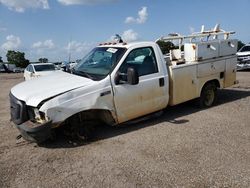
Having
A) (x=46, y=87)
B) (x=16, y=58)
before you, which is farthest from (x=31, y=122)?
(x=16, y=58)

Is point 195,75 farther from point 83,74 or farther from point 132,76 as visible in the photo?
point 83,74

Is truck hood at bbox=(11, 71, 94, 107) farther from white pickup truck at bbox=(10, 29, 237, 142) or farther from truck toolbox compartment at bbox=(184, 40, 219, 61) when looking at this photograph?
→ truck toolbox compartment at bbox=(184, 40, 219, 61)

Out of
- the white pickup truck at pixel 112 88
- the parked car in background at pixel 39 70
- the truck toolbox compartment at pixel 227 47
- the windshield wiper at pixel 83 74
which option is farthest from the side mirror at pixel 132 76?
the parked car in background at pixel 39 70

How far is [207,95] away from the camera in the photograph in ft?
28.1

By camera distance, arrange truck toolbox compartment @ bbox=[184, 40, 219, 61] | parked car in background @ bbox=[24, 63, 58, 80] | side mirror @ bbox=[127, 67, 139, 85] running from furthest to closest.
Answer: parked car in background @ bbox=[24, 63, 58, 80], truck toolbox compartment @ bbox=[184, 40, 219, 61], side mirror @ bbox=[127, 67, 139, 85]

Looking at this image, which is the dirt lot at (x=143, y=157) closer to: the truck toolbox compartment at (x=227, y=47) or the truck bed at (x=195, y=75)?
the truck bed at (x=195, y=75)

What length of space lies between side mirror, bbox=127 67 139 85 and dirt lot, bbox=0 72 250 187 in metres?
1.10

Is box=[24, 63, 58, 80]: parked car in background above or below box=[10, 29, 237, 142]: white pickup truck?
below

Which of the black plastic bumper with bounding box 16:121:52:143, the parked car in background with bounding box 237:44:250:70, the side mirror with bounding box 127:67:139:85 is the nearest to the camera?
the black plastic bumper with bounding box 16:121:52:143

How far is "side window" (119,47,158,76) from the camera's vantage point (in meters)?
6.54

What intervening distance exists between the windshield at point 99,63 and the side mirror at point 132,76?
44 cm

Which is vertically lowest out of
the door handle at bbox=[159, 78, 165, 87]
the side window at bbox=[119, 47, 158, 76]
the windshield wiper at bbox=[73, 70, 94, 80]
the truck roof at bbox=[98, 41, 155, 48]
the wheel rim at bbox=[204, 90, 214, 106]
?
the wheel rim at bbox=[204, 90, 214, 106]

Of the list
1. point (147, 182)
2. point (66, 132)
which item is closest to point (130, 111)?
point (66, 132)

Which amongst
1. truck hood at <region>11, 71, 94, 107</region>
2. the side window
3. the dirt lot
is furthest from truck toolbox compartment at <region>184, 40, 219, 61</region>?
truck hood at <region>11, 71, 94, 107</region>
